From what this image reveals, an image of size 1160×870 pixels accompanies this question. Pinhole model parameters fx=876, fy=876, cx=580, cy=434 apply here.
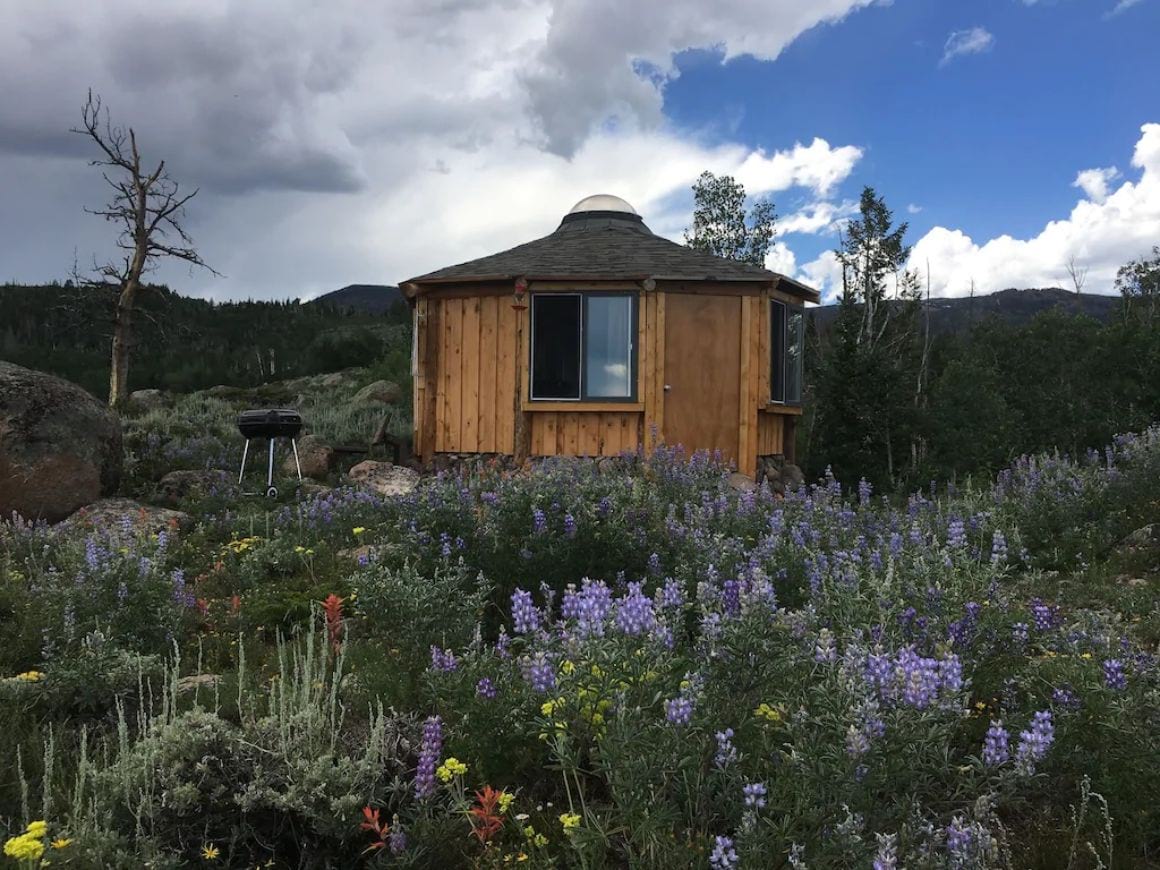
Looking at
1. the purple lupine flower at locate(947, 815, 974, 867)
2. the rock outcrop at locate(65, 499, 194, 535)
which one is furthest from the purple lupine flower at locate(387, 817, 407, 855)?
the rock outcrop at locate(65, 499, 194, 535)

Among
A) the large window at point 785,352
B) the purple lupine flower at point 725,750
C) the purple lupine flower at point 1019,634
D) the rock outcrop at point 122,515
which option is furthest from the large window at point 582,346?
the purple lupine flower at point 725,750

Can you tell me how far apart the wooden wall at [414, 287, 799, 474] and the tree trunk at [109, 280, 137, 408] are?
35.7ft

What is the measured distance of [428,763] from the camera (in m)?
2.29

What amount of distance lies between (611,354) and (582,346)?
1.26 feet

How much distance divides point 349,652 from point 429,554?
0.93 metres

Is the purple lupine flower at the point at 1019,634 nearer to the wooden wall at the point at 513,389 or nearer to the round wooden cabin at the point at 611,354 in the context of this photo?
the wooden wall at the point at 513,389

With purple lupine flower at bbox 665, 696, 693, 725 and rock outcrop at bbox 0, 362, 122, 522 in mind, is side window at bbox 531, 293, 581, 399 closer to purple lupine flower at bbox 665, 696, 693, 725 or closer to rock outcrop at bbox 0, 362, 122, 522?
rock outcrop at bbox 0, 362, 122, 522

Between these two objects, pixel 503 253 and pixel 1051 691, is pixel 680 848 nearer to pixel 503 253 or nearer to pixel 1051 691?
pixel 1051 691

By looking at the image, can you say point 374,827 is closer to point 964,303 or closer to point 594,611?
point 594,611

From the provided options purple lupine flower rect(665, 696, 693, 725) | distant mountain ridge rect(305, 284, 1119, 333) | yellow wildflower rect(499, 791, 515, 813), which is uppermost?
distant mountain ridge rect(305, 284, 1119, 333)

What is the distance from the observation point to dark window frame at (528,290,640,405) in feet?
36.3

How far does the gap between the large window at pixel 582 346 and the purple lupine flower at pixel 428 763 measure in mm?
8850

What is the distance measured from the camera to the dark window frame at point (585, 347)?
1105 centimetres

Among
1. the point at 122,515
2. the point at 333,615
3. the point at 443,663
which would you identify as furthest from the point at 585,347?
the point at 443,663
